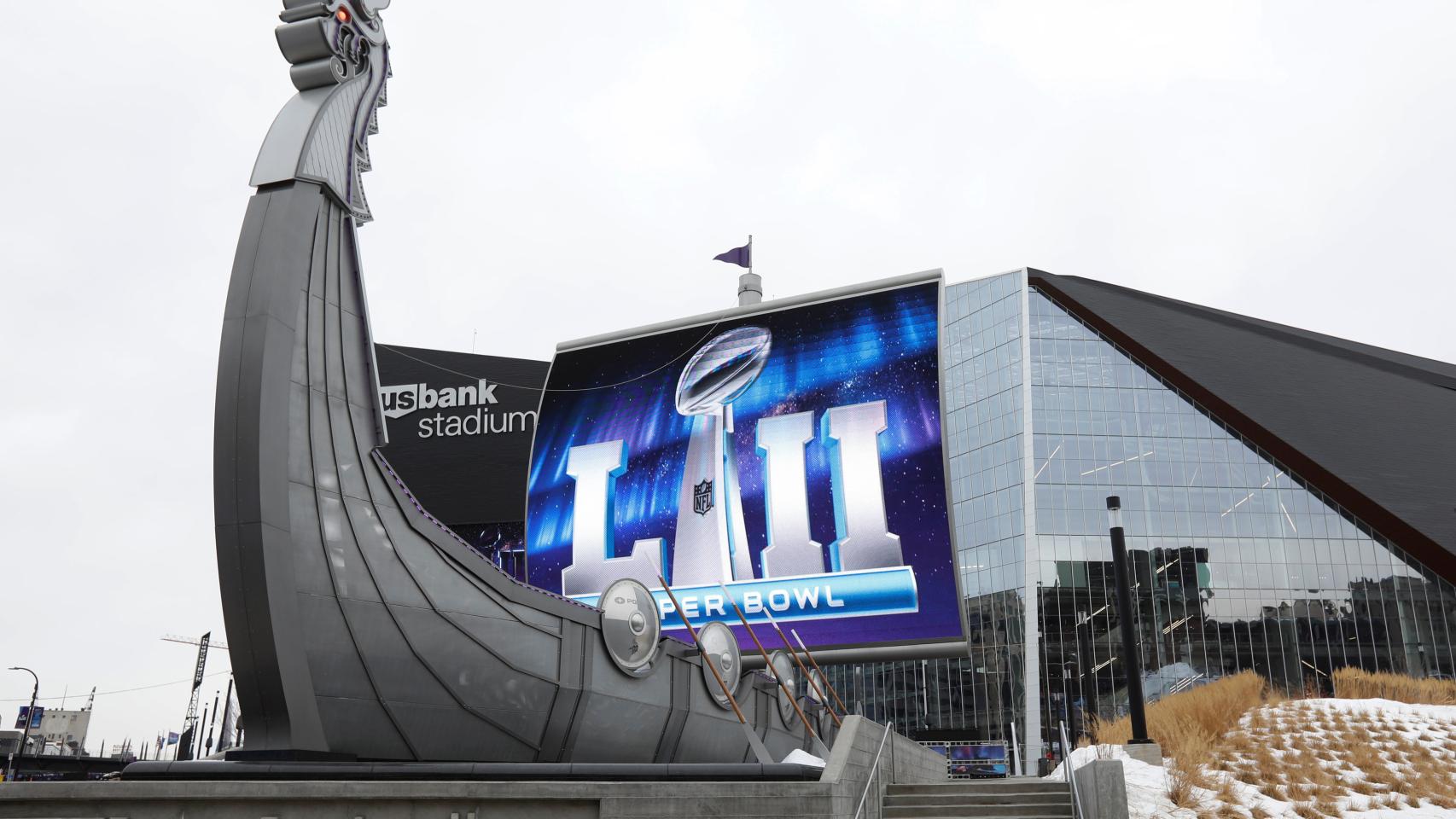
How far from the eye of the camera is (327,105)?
12.3 metres

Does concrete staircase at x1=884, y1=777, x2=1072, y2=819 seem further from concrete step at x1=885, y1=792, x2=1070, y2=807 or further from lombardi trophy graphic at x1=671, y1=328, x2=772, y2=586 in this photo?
lombardi trophy graphic at x1=671, y1=328, x2=772, y2=586

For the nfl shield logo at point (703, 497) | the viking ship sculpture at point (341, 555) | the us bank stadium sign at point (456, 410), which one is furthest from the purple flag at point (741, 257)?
the viking ship sculpture at point (341, 555)

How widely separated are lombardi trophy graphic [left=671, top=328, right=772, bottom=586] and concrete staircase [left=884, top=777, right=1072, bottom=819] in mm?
20407

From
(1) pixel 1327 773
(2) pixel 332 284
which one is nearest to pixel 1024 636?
(1) pixel 1327 773

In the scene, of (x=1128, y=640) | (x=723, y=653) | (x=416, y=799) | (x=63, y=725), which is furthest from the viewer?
(x=63, y=725)

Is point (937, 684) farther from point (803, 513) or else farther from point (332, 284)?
point (332, 284)

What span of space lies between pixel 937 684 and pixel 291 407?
4667cm

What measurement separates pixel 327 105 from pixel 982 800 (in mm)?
11089

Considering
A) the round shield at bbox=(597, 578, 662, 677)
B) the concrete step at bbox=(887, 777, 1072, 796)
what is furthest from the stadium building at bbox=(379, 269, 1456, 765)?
the concrete step at bbox=(887, 777, 1072, 796)

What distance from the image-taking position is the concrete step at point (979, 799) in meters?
12.2

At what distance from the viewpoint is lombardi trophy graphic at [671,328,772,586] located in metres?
33.6

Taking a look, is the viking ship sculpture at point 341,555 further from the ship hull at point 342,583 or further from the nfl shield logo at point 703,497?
the nfl shield logo at point 703,497

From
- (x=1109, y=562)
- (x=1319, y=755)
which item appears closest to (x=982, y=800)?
(x=1319, y=755)

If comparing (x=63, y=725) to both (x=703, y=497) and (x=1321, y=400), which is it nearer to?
(x=703, y=497)
